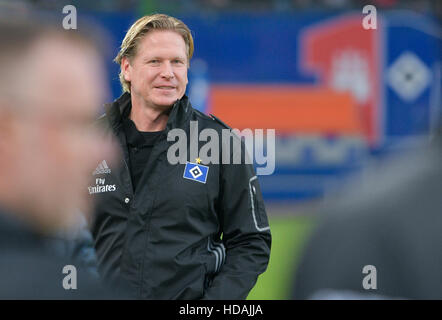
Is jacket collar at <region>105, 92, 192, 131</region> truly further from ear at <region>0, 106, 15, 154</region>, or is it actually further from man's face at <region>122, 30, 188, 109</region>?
ear at <region>0, 106, 15, 154</region>

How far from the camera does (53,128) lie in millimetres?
1036

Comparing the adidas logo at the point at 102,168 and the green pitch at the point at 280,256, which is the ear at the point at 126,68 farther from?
the green pitch at the point at 280,256

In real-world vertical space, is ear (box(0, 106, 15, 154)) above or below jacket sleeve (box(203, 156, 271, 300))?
above

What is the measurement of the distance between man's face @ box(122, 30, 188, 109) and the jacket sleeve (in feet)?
1.11

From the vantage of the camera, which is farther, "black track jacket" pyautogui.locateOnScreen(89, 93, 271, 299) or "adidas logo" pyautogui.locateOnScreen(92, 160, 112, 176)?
"adidas logo" pyautogui.locateOnScreen(92, 160, 112, 176)

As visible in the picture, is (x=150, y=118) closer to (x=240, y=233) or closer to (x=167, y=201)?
(x=167, y=201)

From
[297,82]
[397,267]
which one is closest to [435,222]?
[397,267]

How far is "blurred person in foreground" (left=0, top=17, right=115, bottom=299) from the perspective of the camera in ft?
2.82

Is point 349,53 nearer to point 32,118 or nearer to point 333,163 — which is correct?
point 333,163

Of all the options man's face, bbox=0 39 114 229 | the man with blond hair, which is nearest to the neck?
the man with blond hair

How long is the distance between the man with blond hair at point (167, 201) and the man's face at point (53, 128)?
0.76 metres

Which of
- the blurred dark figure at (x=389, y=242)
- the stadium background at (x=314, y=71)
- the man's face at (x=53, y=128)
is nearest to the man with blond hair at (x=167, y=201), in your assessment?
the man's face at (x=53, y=128)

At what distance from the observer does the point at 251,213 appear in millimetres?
2053

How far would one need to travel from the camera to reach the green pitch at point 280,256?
4977 millimetres
